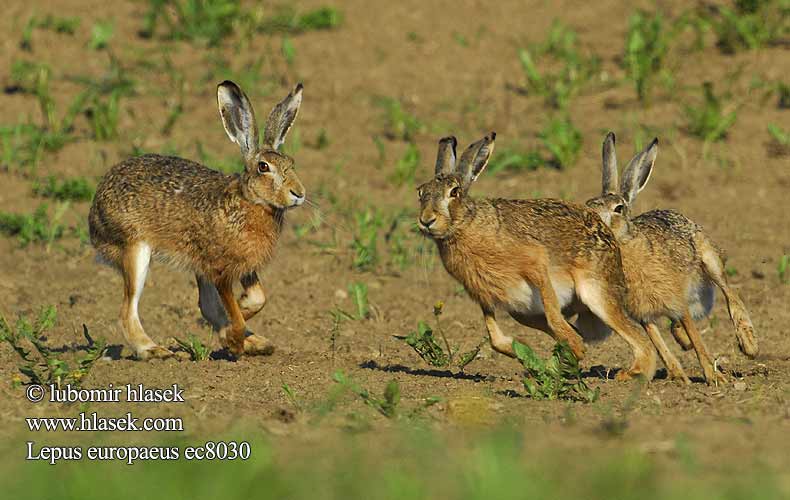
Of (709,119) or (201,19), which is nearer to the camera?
(709,119)

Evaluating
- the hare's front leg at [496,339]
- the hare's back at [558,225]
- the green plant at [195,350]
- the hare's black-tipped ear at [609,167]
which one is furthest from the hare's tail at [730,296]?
the green plant at [195,350]

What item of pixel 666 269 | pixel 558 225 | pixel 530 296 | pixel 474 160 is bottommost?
pixel 530 296

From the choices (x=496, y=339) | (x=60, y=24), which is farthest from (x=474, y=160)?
(x=60, y=24)

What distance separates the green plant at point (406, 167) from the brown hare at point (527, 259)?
148 inches

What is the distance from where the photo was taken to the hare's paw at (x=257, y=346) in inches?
325

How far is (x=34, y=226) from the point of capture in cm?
1069

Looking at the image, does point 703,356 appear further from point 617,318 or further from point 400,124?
point 400,124

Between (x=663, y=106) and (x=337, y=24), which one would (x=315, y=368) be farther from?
(x=337, y=24)

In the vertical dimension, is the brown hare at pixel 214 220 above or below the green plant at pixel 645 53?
below

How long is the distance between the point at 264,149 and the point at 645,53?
6463 mm

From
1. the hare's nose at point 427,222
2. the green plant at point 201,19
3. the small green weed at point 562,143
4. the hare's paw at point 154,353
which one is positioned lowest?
the hare's paw at point 154,353

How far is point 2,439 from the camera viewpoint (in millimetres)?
5594

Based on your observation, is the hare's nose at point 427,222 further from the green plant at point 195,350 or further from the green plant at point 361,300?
the green plant at point 361,300

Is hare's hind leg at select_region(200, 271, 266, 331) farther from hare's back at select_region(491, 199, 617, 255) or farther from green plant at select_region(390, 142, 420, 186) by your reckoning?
green plant at select_region(390, 142, 420, 186)
